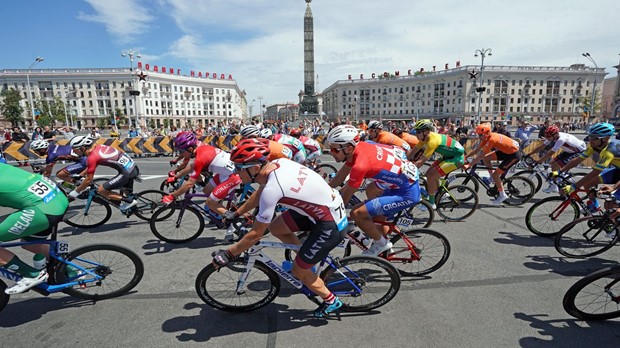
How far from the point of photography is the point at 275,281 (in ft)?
10.8

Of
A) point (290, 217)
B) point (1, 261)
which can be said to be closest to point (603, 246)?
point (290, 217)

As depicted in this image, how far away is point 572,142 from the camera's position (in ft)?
22.7

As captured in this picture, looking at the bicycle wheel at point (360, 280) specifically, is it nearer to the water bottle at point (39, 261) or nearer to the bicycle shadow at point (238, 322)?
the bicycle shadow at point (238, 322)

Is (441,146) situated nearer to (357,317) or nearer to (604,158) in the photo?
(604,158)

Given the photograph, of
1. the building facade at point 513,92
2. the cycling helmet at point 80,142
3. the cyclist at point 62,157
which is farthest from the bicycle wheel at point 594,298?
the building facade at point 513,92

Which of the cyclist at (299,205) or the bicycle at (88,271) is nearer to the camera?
the cyclist at (299,205)

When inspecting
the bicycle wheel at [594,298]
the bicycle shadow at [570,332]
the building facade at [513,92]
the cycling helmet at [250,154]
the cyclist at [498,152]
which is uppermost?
the building facade at [513,92]

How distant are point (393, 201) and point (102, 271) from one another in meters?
3.51

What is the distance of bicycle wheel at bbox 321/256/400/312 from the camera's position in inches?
125

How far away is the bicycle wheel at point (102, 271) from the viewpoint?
3375 mm

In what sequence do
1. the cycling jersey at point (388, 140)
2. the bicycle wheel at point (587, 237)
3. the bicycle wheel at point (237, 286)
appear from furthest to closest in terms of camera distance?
the cycling jersey at point (388, 140)
the bicycle wheel at point (587, 237)
the bicycle wheel at point (237, 286)

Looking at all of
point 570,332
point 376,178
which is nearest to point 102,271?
point 376,178

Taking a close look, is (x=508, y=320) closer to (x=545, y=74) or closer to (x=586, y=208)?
(x=586, y=208)

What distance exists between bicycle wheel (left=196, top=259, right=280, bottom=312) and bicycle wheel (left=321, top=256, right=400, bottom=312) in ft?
2.06
